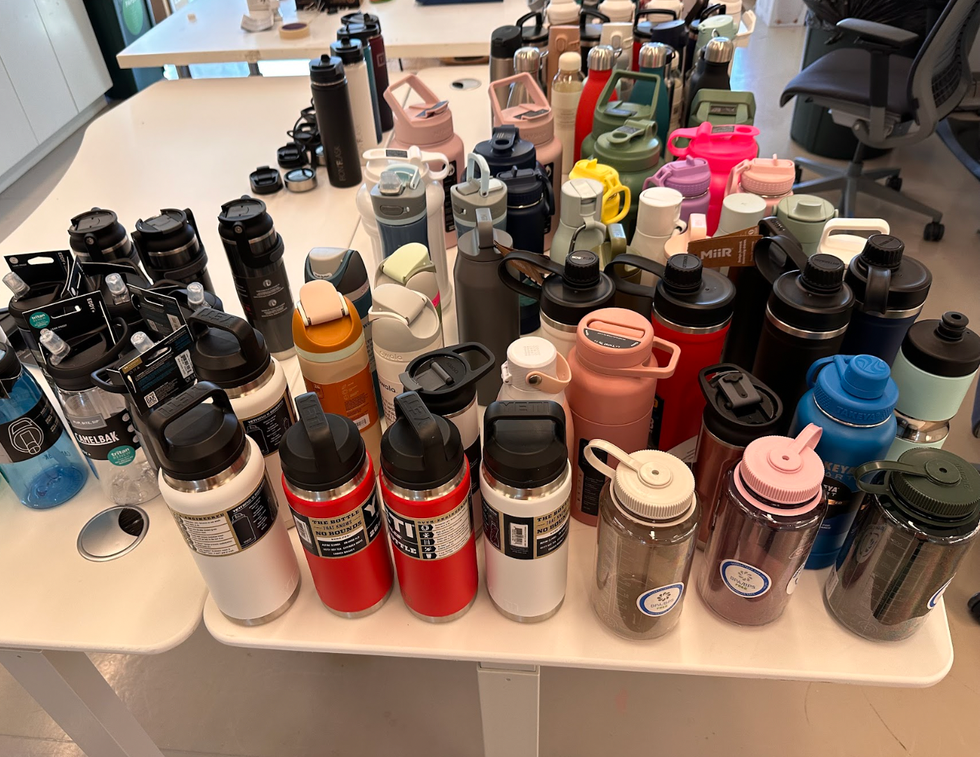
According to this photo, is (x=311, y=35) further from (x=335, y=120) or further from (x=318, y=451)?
(x=318, y=451)

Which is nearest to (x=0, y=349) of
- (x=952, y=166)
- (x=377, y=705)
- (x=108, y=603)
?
(x=108, y=603)

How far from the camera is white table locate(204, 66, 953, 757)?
0.83 metres

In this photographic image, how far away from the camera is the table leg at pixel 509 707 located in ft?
2.93

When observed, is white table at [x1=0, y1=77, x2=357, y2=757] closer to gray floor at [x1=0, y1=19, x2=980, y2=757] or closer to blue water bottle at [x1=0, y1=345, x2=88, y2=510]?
blue water bottle at [x1=0, y1=345, x2=88, y2=510]

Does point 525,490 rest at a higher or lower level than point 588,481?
higher

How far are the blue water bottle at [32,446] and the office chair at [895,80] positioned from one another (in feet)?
8.26

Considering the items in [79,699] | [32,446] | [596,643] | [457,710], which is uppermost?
Result: [32,446]

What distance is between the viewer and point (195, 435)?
731mm

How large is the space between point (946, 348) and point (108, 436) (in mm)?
1041

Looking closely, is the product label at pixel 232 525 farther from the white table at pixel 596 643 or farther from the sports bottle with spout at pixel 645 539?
the sports bottle with spout at pixel 645 539

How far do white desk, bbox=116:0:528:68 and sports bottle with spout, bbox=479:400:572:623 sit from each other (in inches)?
87.8

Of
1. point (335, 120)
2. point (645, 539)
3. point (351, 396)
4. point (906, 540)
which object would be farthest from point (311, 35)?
point (906, 540)

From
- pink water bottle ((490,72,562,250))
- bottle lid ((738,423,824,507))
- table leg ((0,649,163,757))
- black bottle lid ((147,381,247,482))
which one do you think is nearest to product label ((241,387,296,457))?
black bottle lid ((147,381,247,482))

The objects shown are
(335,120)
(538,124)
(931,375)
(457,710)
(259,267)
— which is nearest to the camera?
(931,375)
